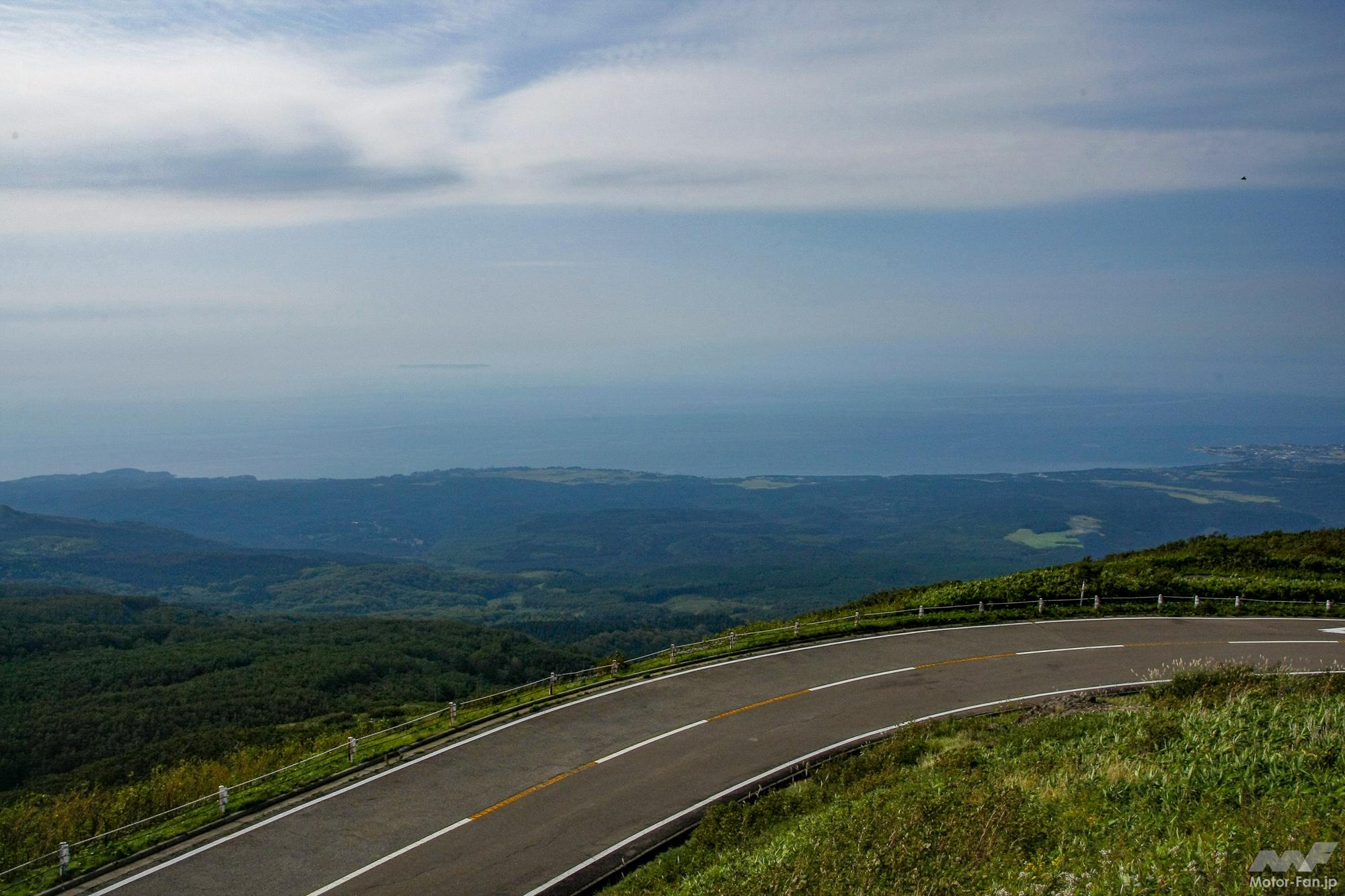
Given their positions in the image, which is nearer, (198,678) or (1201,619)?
(1201,619)

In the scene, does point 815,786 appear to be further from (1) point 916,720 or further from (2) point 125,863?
(2) point 125,863

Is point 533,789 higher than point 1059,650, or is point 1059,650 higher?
point 1059,650

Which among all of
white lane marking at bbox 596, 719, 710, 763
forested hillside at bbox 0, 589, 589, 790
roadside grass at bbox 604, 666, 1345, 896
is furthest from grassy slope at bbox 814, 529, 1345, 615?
forested hillside at bbox 0, 589, 589, 790

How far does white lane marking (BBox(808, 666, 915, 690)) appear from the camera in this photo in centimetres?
2517

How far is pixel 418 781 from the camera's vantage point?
741 inches

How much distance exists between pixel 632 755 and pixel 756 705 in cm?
468

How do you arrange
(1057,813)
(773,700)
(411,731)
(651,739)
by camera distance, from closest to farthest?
1. (1057,813)
2. (651,739)
3. (411,731)
4. (773,700)

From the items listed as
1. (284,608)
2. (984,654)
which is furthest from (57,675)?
(284,608)

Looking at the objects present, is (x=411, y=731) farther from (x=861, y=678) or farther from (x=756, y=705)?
(x=861, y=678)

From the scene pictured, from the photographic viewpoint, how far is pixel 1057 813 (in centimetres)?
1220

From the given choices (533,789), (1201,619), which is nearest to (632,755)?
(533,789)

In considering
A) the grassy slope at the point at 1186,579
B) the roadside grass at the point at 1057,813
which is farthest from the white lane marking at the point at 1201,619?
the roadside grass at the point at 1057,813

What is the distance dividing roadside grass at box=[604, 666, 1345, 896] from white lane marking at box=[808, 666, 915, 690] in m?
5.88

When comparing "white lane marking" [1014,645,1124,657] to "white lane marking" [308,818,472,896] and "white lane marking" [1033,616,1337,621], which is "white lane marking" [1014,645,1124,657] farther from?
"white lane marking" [308,818,472,896]
